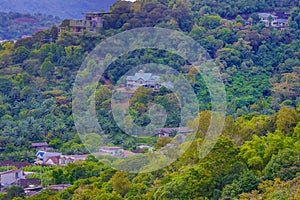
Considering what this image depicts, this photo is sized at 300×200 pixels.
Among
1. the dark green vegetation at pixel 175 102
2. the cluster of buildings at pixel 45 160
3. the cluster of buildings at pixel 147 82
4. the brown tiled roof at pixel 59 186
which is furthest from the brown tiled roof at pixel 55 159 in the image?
the cluster of buildings at pixel 147 82

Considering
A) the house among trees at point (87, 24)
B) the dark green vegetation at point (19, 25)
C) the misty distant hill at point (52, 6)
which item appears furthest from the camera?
the misty distant hill at point (52, 6)

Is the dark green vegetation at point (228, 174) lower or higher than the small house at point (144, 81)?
lower

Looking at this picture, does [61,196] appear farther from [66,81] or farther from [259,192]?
[66,81]

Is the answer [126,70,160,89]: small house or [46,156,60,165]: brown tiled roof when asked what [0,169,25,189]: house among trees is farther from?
[126,70,160,89]: small house

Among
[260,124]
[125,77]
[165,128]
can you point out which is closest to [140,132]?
[165,128]

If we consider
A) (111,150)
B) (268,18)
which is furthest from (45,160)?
(268,18)

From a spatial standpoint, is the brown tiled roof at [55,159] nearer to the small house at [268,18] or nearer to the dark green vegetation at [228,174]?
the dark green vegetation at [228,174]
